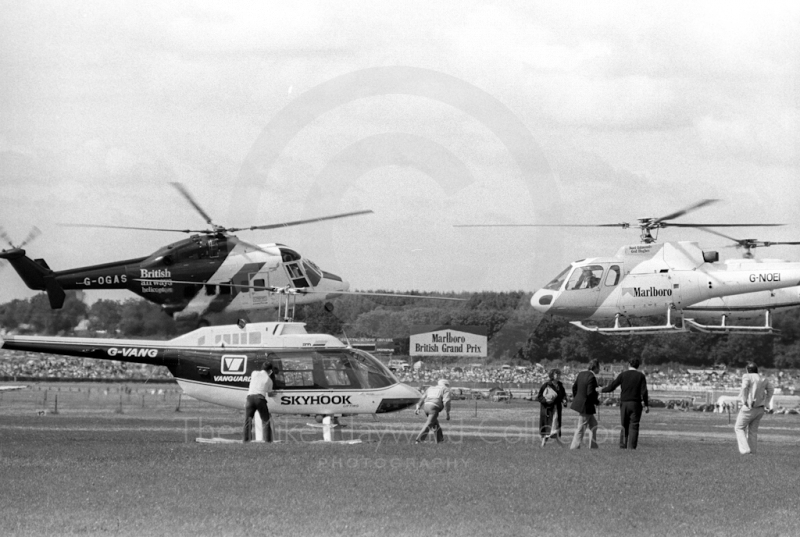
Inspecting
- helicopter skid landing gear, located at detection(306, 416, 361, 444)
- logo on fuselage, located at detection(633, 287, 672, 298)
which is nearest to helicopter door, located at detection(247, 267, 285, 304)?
logo on fuselage, located at detection(633, 287, 672, 298)

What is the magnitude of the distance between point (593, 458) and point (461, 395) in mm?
41479

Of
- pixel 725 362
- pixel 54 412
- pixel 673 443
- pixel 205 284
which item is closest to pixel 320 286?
pixel 205 284

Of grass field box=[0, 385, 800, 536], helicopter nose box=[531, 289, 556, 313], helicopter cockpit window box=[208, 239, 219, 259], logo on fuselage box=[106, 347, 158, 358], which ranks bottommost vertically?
grass field box=[0, 385, 800, 536]

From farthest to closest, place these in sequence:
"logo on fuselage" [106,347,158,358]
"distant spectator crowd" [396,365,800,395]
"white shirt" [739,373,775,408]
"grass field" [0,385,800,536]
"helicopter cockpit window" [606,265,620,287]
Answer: "distant spectator crowd" [396,365,800,395] → "helicopter cockpit window" [606,265,620,287] → "logo on fuselage" [106,347,158,358] → "white shirt" [739,373,775,408] → "grass field" [0,385,800,536]

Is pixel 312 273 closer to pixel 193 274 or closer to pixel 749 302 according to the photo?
pixel 193 274

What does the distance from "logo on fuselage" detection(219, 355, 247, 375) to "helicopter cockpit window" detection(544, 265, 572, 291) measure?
1699 cm

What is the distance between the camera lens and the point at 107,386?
70.6 m

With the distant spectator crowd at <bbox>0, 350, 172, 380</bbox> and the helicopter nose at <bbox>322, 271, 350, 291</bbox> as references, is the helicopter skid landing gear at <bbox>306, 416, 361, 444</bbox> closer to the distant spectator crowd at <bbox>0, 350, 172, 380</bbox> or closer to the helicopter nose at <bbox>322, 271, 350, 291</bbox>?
the helicopter nose at <bbox>322, 271, 350, 291</bbox>

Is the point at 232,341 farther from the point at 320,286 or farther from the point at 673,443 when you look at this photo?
the point at 320,286

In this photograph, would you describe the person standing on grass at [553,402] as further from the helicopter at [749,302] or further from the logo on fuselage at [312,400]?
the helicopter at [749,302]

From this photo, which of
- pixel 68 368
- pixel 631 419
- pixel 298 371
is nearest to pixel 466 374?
pixel 68 368

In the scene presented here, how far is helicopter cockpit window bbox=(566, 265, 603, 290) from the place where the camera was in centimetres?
4006

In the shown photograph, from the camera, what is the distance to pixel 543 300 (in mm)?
40562

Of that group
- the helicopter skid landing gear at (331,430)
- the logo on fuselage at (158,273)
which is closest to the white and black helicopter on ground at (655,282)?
the logo on fuselage at (158,273)
